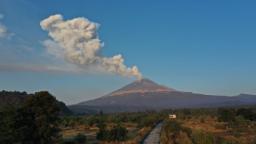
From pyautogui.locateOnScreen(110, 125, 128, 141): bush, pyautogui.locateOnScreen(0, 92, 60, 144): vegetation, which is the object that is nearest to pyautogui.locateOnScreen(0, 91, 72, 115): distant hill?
pyautogui.locateOnScreen(0, 92, 60, 144): vegetation

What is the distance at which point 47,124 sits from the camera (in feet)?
108

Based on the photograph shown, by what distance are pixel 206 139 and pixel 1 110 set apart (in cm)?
1512

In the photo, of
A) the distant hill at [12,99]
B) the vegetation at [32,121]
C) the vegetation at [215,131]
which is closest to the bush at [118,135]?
the vegetation at [215,131]

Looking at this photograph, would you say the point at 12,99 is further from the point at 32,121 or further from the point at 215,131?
the point at 32,121

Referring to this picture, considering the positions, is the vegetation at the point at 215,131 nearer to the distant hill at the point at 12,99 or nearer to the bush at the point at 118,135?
the bush at the point at 118,135

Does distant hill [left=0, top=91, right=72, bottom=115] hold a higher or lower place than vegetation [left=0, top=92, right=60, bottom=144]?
higher

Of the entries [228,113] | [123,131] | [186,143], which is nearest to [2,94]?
[228,113]

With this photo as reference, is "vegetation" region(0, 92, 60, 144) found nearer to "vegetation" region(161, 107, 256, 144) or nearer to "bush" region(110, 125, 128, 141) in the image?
"vegetation" region(161, 107, 256, 144)

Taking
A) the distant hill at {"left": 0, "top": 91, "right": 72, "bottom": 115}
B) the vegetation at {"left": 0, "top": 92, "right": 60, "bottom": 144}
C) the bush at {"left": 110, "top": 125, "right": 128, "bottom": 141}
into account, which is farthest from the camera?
the bush at {"left": 110, "top": 125, "right": 128, "bottom": 141}

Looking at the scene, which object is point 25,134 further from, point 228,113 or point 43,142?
point 228,113

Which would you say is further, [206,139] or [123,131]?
[123,131]

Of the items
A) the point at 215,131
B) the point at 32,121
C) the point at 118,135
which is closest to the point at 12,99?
the point at 215,131

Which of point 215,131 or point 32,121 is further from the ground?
point 32,121

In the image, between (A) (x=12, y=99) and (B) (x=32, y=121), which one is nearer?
(B) (x=32, y=121)
